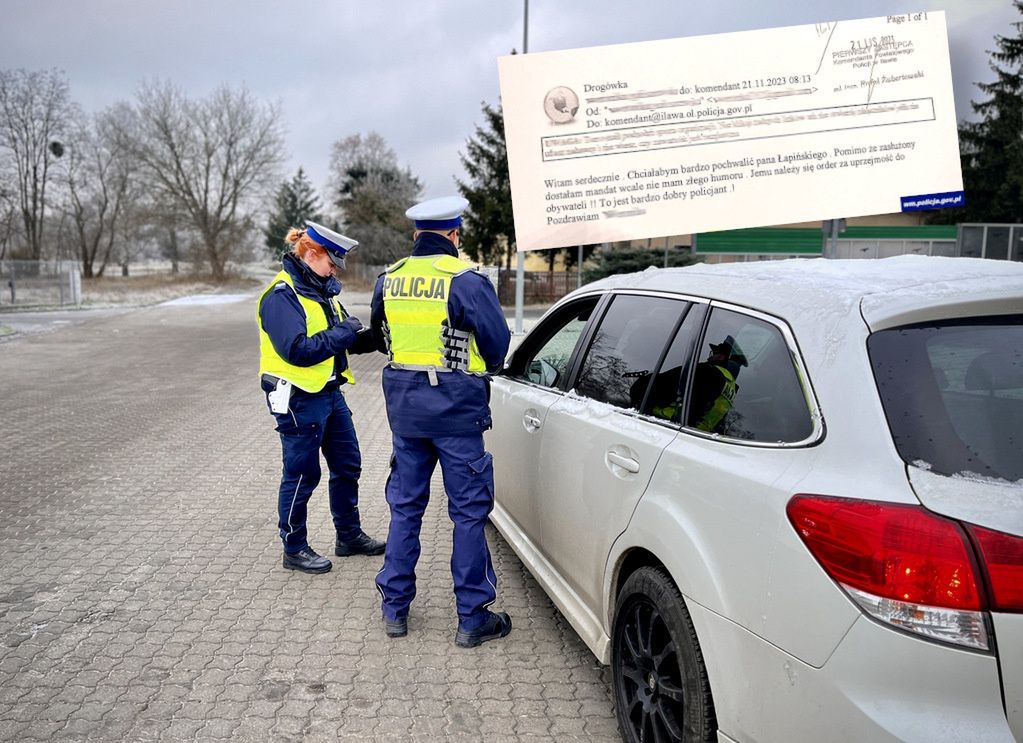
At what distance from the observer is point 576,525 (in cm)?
309

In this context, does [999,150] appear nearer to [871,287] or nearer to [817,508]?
[871,287]

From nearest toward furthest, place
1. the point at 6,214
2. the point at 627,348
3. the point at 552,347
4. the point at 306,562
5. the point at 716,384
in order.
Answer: the point at 716,384 < the point at 627,348 < the point at 552,347 < the point at 306,562 < the point at 6,214

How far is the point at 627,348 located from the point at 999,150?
34636 millimetres

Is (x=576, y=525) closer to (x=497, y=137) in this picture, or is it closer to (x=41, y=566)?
(x=41, y=566)

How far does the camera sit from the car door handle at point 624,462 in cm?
261

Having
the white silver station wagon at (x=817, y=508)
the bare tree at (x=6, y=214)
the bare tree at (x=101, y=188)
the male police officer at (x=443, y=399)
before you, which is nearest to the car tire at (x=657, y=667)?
the white silver station wagon at (x=817, y=508)

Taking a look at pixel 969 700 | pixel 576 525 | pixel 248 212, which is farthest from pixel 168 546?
pixel 248 212

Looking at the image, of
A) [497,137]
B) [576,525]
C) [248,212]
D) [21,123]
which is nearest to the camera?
[576,525]

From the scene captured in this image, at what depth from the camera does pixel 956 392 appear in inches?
73.2

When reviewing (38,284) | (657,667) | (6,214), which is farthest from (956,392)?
(6,214)

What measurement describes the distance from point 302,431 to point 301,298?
2.28 feet

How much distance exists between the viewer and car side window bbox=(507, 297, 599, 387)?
3.62m

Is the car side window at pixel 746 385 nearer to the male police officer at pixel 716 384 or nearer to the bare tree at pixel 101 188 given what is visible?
the male police officer at pixel 716 384
